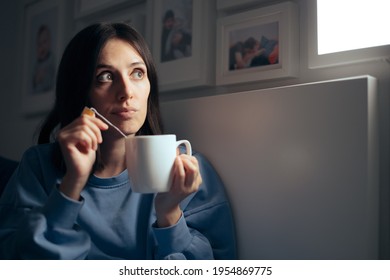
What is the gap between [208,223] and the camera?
2.37ft

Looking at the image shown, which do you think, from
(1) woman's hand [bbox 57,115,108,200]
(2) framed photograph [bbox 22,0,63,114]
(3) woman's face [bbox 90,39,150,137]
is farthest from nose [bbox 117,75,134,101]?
(2) framed photograph [bbox 22,0,63,114]

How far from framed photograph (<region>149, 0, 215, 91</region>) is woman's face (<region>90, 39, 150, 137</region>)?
0.63 ft

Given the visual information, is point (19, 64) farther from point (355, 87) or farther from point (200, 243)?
point (355, 87)

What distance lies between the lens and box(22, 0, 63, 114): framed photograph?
1267mm

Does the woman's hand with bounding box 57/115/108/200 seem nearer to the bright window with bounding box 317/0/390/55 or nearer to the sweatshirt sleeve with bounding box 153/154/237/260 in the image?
the sweatshirt sleeve with bounding box 153/154/237/260

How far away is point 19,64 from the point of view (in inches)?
56.9

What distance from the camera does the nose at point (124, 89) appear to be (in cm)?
67

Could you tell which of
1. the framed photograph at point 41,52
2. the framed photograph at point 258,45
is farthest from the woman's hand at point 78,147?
the framed photograph at point 41,52

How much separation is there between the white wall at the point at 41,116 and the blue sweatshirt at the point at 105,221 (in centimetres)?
23

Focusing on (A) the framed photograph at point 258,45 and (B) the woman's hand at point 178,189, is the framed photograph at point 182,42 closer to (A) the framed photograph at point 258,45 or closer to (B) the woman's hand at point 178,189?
(A) the framed photograph at point 258,45
